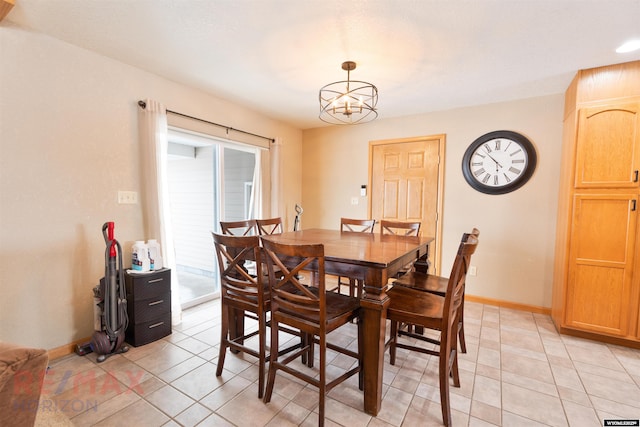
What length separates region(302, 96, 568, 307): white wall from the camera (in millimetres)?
3072

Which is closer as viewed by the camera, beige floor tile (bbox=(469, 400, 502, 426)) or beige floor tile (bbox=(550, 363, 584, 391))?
beige floor tile (bbox=(469, 400, 502, 426))

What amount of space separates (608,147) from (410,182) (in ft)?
6.22

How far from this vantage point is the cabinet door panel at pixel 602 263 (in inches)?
94.5

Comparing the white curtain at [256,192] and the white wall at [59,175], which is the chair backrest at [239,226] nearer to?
the white curtain at [256,192]

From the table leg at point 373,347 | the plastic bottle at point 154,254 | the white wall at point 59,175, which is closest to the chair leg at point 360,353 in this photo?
the table leg at point 373,347

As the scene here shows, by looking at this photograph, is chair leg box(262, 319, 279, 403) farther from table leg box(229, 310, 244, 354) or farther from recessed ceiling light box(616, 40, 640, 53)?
recessed ceiling light box(616, 40, 640, 53)

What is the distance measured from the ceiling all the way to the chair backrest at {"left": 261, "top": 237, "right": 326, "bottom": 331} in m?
1.46

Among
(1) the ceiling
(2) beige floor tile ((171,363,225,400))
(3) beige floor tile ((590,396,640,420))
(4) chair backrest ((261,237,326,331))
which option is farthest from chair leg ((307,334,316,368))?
(1) the ceiling

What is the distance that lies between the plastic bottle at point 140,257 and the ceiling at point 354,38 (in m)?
1.59

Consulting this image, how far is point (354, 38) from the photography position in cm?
204

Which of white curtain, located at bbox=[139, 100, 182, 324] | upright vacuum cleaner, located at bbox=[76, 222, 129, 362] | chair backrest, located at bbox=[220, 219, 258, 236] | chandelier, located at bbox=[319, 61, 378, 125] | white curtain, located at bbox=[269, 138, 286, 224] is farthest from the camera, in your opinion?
white curtain, located at bbox=[269, 138, 286, 224]

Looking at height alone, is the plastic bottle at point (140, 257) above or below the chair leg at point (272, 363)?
above

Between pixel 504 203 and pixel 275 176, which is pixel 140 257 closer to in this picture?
pixel 275 176

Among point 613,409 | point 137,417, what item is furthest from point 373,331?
point 613,409
